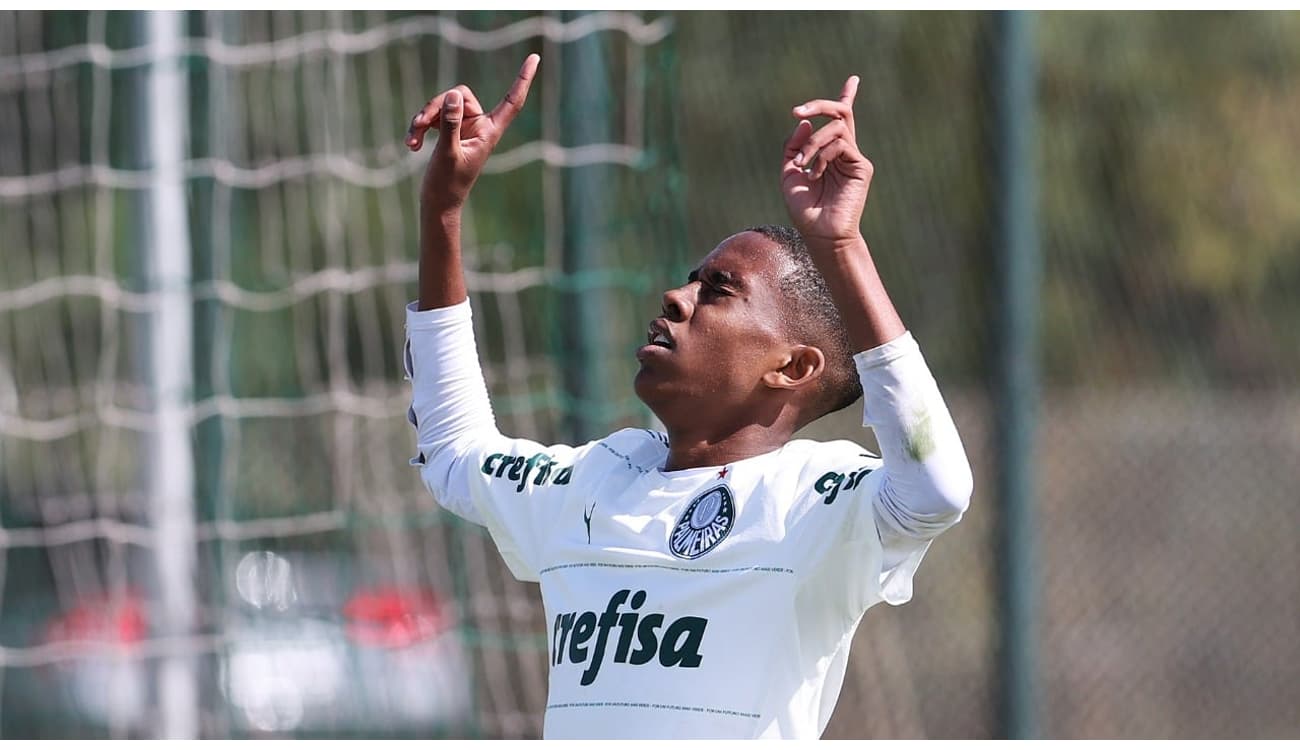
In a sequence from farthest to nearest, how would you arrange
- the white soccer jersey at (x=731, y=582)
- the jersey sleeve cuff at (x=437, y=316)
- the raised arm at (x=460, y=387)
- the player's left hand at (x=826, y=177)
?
the jersey sleeve cuff at (x=437, y=316)
the raised arm at (x=460, y=387)
the white soccer jersey at (x=731, y=582)
the player's left hand at (x=826, y=177)

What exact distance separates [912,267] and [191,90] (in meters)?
2.08

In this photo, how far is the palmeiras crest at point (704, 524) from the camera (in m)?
2.37

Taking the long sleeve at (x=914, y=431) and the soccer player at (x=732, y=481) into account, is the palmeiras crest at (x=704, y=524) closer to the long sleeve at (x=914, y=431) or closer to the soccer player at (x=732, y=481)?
the soccer player at (x=732, y=481)

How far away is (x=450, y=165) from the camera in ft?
8.49

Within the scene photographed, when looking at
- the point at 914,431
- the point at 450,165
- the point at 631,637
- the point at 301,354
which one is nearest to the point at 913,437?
the point at 914,431

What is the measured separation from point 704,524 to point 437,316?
569mm

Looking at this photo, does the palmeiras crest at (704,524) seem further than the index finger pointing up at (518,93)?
No

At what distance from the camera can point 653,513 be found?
2451 mm

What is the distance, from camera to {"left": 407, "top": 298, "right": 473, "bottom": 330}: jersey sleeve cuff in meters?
2.69

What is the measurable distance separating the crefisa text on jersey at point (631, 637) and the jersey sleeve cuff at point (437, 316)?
1.67 ft

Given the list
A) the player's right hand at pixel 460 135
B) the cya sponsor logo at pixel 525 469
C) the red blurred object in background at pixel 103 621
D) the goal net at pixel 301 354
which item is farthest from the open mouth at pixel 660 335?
the red blurred object in background at pixel 103 621

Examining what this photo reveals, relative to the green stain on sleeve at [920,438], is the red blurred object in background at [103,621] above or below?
below

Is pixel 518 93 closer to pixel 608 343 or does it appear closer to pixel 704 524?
pixel 704 524
